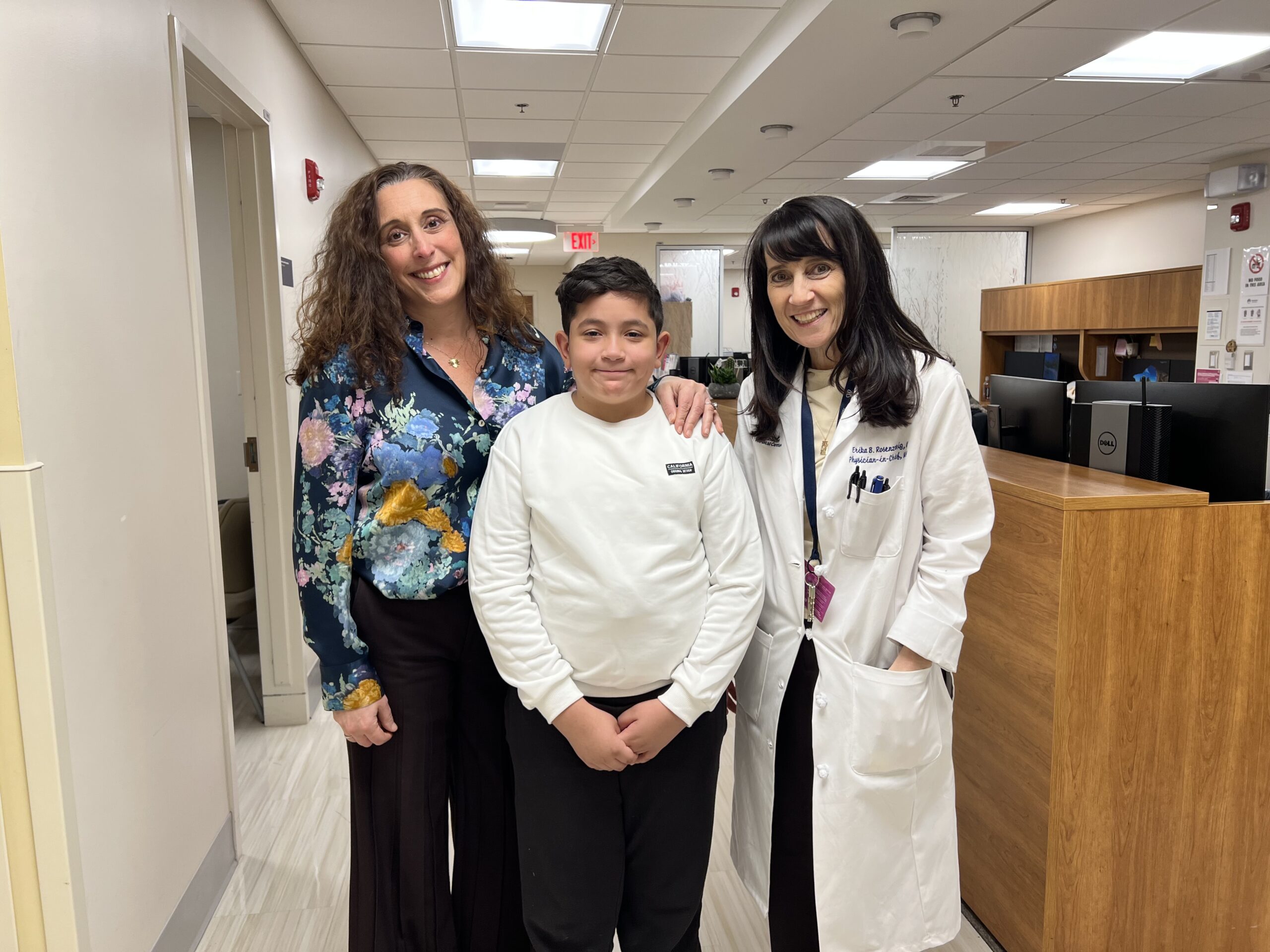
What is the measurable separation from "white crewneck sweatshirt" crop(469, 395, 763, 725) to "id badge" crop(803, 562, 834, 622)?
0.12 meters

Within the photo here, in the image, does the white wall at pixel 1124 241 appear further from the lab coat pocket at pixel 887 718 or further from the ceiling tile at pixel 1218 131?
the lab coat pocket at pixel 887 718

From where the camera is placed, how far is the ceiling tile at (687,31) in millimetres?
3641

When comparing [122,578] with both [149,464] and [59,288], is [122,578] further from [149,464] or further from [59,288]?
[59,288]

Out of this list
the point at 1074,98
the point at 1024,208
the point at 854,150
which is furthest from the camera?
the point at 1024,208

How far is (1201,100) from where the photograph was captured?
467 cm

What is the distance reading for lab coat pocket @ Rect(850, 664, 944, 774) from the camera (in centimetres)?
141

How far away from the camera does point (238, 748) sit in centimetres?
313

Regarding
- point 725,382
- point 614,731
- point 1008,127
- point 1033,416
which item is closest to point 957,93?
point 1008,127

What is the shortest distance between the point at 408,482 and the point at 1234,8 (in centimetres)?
390

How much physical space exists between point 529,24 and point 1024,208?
649 centimetres

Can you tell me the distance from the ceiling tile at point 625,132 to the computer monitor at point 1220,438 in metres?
4.18

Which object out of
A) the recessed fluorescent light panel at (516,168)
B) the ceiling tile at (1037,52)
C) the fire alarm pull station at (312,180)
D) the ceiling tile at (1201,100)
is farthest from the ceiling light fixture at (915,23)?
the recessed fluorescent light panel at (516,168)

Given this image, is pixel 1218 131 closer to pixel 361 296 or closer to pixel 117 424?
pixel 361 296

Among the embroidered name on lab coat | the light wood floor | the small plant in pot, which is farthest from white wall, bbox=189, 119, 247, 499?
the embroidered name on lab coat
